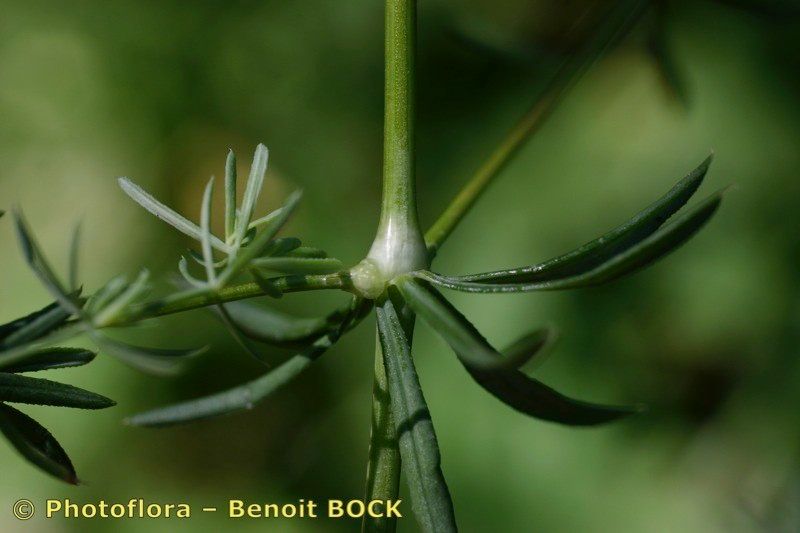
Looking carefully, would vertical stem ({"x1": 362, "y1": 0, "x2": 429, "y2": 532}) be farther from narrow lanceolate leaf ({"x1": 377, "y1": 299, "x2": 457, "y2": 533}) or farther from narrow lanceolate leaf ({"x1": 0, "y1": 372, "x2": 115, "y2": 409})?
narrow lanceolate leaf ({"x1": 0, "y1": 372, "x2": 115, "y2": 409})

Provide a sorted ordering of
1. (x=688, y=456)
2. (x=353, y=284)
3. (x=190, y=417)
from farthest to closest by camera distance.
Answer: (x=688, y=456) → (x=353, y=284) → (x=190, y=417)

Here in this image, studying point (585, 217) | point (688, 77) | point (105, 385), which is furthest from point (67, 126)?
point (688, 77)

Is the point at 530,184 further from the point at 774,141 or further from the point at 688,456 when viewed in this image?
the point at 688,456

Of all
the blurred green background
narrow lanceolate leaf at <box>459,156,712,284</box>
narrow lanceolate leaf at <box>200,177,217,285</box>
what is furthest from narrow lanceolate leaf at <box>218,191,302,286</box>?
the blurred green background

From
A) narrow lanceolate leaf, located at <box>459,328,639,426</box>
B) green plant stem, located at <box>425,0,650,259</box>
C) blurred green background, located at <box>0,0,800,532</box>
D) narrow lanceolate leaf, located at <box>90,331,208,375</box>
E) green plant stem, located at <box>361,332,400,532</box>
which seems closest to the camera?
narrow lanceolate leaf, located at <box>90,331,208,375</box>

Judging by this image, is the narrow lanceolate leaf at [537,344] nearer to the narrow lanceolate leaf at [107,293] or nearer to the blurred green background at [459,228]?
the narrow lanceolate leaf at [107,293]
